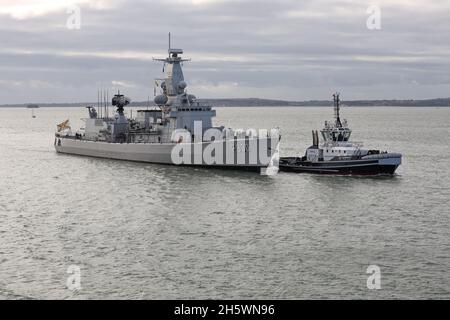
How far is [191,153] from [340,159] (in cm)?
1568

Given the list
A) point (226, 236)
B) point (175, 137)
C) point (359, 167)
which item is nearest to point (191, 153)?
point (175, 137)

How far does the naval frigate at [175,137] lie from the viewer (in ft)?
190

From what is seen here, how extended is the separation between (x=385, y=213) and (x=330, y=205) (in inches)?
170

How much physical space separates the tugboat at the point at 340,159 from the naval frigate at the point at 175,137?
10.00 ft

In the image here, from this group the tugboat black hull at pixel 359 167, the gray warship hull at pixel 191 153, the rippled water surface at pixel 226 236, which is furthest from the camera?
the gray warship hull at pixel 191 153

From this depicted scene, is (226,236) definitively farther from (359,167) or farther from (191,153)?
(191,153)

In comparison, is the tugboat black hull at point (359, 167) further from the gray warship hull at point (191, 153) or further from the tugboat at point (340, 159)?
the gray warship hull at point (191, 153)

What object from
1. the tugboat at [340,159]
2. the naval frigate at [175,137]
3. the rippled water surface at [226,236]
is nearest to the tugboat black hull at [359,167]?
the tugboat at [340,159]

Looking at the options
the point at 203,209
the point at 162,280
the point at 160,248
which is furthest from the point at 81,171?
the point at 162,280

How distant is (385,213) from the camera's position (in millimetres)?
36344

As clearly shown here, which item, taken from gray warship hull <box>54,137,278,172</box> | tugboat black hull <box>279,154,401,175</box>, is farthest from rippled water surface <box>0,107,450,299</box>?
gray warship hull <box>54,137,278,172</box>

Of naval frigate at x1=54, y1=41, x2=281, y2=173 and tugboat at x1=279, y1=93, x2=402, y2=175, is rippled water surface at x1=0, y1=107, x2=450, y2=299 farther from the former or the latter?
naval frigate at x1=54, y1=41, x2=281, y2=173

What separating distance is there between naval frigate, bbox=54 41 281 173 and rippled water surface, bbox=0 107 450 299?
4.65 m
